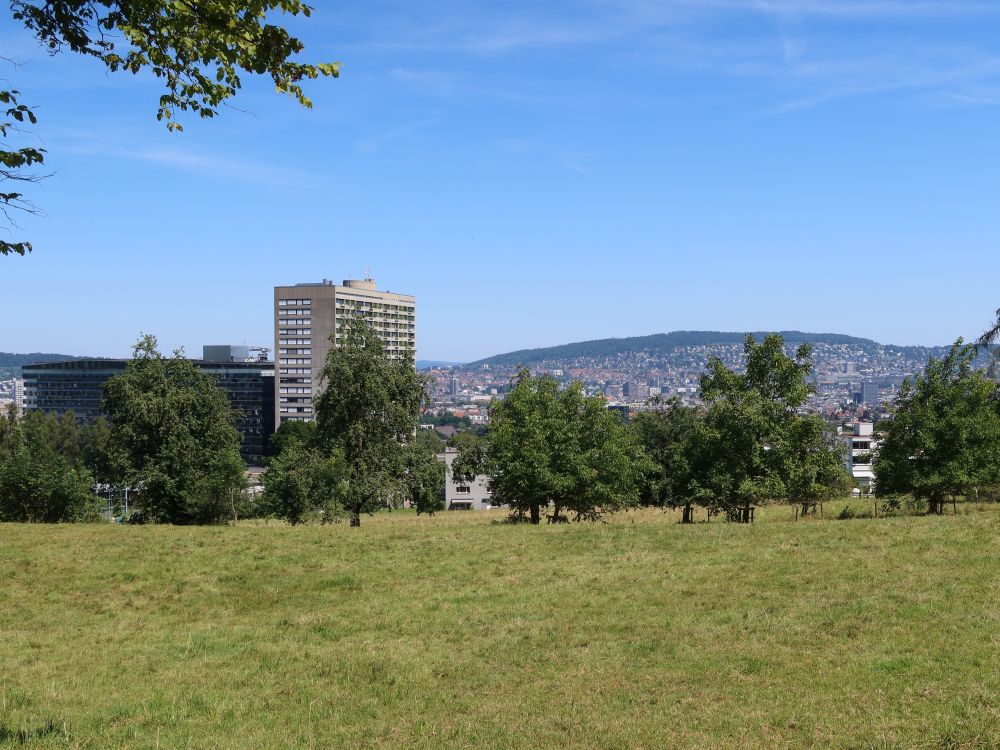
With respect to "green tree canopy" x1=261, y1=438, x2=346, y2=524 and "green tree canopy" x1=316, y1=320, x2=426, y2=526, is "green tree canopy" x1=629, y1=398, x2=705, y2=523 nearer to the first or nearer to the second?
"green tree canopy" x1=316, y1=320, x2=426, y2=526

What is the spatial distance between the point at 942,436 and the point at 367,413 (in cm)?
2768

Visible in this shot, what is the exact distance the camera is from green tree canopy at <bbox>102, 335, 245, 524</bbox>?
45.8m

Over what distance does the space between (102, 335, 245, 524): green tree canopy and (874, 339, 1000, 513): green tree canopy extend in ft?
105

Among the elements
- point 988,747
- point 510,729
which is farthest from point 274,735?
point 988,747

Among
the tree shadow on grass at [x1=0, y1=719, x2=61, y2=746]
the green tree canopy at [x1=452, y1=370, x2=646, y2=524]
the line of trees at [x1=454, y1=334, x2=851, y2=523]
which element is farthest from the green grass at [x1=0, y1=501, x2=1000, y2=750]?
the green tree canopy at [x1=452, y1=370, x2=646, y2=524]

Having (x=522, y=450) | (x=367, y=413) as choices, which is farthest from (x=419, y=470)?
(x=522, y=450)

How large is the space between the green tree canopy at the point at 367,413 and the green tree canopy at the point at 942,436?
23.6 m

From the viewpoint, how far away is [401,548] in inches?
1172

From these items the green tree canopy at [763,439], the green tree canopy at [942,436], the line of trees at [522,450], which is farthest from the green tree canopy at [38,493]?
the green tree canopy at [942,436]

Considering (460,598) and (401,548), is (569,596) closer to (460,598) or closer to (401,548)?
(460,598)

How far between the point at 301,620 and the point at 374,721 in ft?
25.8

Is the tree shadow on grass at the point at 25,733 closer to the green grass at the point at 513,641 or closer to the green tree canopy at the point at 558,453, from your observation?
the green grass at the point at 513,641

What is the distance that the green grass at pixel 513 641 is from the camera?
12367 mm

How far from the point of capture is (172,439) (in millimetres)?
45938
